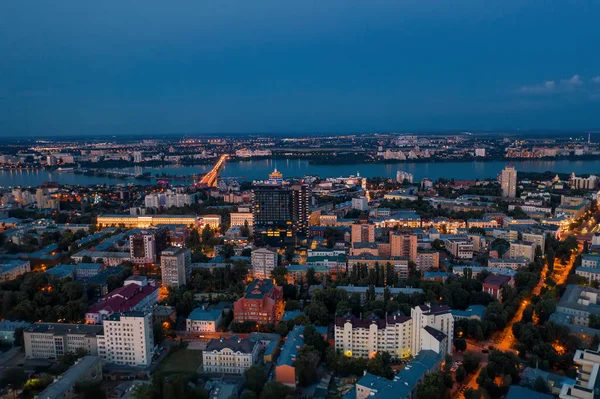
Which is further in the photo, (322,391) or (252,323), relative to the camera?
(252,323)

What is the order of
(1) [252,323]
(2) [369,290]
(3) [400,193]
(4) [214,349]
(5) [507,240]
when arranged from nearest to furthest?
(4) [214,349] → (1) [252,323] → (2) [369,290] → (5) [507,240] → (3) [400,193]

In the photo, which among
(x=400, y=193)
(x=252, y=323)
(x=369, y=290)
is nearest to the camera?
(x=252, y=323)

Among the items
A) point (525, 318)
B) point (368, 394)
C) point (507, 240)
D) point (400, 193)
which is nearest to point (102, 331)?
point (368, 394)

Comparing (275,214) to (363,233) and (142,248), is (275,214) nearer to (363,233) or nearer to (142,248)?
(363,233)

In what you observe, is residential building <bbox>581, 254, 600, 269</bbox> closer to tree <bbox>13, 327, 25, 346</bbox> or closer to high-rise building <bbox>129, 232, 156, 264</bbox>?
high-rise building <bbox>129, 232, 156, 264</bbox>

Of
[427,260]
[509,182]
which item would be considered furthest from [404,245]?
[509,182]

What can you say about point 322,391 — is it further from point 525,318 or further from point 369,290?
point 525,318
